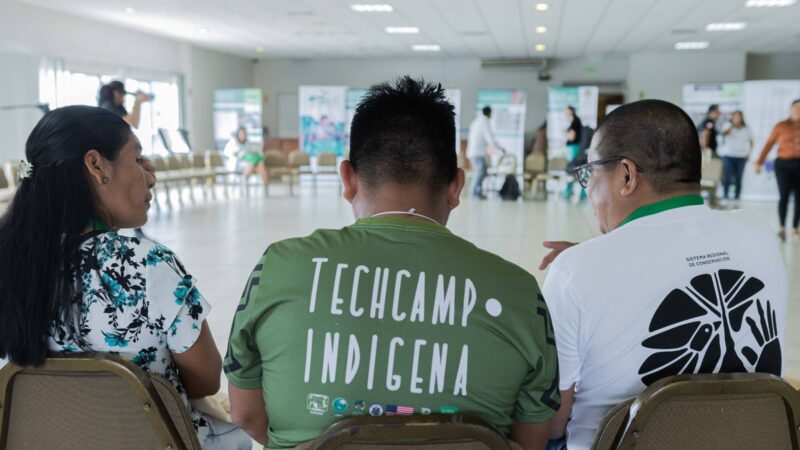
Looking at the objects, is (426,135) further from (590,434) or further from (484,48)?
(484,48)

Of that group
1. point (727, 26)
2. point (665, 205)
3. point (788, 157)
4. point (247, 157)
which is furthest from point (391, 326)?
point (727, 26)

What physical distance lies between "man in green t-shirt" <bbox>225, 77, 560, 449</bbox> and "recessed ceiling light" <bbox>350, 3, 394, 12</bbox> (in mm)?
10126

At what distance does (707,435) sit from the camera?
4.08 ft

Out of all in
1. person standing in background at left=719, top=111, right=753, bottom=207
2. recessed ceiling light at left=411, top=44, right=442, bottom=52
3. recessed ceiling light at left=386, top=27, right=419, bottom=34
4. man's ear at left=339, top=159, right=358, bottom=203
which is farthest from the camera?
recessed ceiling light at left=411, top=44, right=442, bottom=52

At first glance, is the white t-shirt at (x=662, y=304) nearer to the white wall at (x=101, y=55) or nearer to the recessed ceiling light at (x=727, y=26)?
the white wall at (x=101, y=55)

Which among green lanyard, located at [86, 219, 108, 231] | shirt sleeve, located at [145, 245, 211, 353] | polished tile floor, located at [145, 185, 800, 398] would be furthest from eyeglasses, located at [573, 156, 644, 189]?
polished tile floor, located at [145, 185, 800, 398]

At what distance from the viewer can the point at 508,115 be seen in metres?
17.0

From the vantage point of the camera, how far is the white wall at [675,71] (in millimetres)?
16453

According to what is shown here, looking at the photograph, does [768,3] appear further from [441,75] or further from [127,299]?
[127,299]

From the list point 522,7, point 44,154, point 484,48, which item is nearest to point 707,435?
point 44,154

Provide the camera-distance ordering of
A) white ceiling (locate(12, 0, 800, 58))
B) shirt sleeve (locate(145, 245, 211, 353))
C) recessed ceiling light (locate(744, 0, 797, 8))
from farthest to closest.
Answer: white ceiling (locate(12, 0, 800, 58))
recessed ceiling light (locate(744, 0, 797, 8))
shirt sleeve (locate(145, 245, 211, 353))

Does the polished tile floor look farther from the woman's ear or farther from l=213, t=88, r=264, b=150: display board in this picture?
l=213, t=88, r=264, b=150: display board

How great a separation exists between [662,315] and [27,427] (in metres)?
1.28

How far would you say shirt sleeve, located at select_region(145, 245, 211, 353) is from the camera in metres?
1.43
